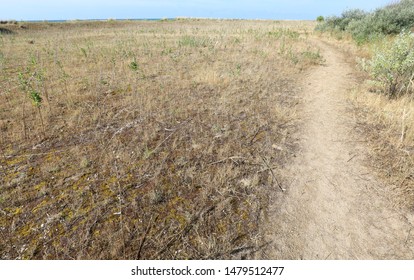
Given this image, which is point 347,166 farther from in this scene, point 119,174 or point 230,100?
point 119,174

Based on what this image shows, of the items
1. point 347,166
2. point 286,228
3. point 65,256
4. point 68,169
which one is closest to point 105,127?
point 68,169

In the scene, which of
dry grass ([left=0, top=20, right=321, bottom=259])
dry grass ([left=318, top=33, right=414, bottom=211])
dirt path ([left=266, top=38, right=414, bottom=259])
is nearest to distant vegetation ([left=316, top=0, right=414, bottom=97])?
dry grass ([left=318, top=33, right=414, bottom=211])

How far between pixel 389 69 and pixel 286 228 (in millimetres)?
6433

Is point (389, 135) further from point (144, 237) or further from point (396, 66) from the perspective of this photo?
point (144, 237)

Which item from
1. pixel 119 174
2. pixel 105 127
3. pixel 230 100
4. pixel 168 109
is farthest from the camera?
pixel 230 100

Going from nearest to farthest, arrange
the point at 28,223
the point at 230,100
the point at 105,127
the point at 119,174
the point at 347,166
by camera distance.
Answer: the point at 28,223, the point at 119,174, the point at 347,166, the point at 105,127, the point at 230,100

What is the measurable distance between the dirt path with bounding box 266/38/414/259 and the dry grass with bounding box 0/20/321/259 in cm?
33

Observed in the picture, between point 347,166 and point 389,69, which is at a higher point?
point 389,69

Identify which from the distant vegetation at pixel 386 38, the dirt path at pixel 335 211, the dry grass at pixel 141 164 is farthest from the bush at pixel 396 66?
the dirt path at pixel 335 211

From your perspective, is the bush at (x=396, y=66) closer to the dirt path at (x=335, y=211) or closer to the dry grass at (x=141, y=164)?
the dry grass at (x=141, y=164)

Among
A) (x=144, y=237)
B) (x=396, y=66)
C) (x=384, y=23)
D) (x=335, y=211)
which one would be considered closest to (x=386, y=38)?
(x=384, y=23)

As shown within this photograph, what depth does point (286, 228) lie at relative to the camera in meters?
3.12

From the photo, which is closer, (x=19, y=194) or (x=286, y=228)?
(x=286, y=228)

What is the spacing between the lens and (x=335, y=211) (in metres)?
3.39
